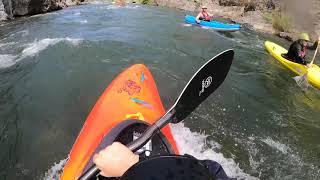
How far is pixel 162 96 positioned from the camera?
A: 5.85 metres

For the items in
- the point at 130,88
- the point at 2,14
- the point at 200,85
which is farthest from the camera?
the point at 2,14

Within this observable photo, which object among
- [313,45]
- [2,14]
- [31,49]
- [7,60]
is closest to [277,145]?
[313,45]

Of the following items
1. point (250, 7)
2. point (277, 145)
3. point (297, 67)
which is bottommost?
point (277, 145)

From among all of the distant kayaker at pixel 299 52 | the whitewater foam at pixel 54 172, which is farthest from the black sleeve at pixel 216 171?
the distant kayaker at pixel 299 52

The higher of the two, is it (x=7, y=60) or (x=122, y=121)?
(x=122, y=121)

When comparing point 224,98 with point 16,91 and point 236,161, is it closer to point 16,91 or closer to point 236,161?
point 236,161

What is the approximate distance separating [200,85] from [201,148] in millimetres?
2250

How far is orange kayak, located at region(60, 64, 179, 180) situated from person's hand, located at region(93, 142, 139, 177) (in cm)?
130

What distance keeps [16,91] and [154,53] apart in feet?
11.0

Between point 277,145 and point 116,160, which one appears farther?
point 277,145

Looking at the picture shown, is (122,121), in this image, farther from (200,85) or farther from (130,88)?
(130,88)

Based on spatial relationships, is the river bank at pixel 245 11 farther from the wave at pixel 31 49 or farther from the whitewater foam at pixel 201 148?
the whitewater foam at pixel 201 148

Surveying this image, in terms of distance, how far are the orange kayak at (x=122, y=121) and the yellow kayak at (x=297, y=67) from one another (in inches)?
163

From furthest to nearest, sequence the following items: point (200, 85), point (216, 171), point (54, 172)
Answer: point (54, 172)
point (200, 85)
point (216, 171)
